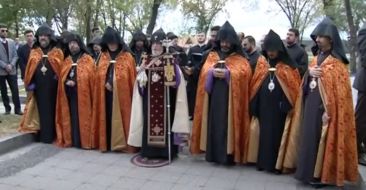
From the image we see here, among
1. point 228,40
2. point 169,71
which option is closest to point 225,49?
point 228,40

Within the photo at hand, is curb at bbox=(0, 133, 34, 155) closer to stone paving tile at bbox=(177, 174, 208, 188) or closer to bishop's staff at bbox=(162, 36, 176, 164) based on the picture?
bishop's staff at bbox=(162, 36, 176, 164)

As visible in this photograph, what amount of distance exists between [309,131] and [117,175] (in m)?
2.70

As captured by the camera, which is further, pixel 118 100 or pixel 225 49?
pixel 118 100

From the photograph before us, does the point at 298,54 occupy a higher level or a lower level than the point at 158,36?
lower

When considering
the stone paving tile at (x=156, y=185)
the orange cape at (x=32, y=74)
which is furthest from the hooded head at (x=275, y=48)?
the orange cape at (x=32, y=74)

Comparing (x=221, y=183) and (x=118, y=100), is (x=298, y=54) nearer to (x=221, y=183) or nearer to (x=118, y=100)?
(x=221, y=183)

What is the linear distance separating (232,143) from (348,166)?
67.1 inches

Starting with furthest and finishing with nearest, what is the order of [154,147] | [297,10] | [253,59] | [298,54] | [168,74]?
[297,10], [298,54], [253,59], [154,147], [168,74]

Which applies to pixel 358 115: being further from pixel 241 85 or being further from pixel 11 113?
pixel 11 113

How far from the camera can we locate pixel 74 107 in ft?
25.5

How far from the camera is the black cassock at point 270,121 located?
20.8 ft

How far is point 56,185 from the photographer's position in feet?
19.1

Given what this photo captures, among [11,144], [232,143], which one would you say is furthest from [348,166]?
[11,144]

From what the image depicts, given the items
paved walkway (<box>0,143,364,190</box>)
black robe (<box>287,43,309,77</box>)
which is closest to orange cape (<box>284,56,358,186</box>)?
paved walkway (<box>0,143,364,190</box>)
